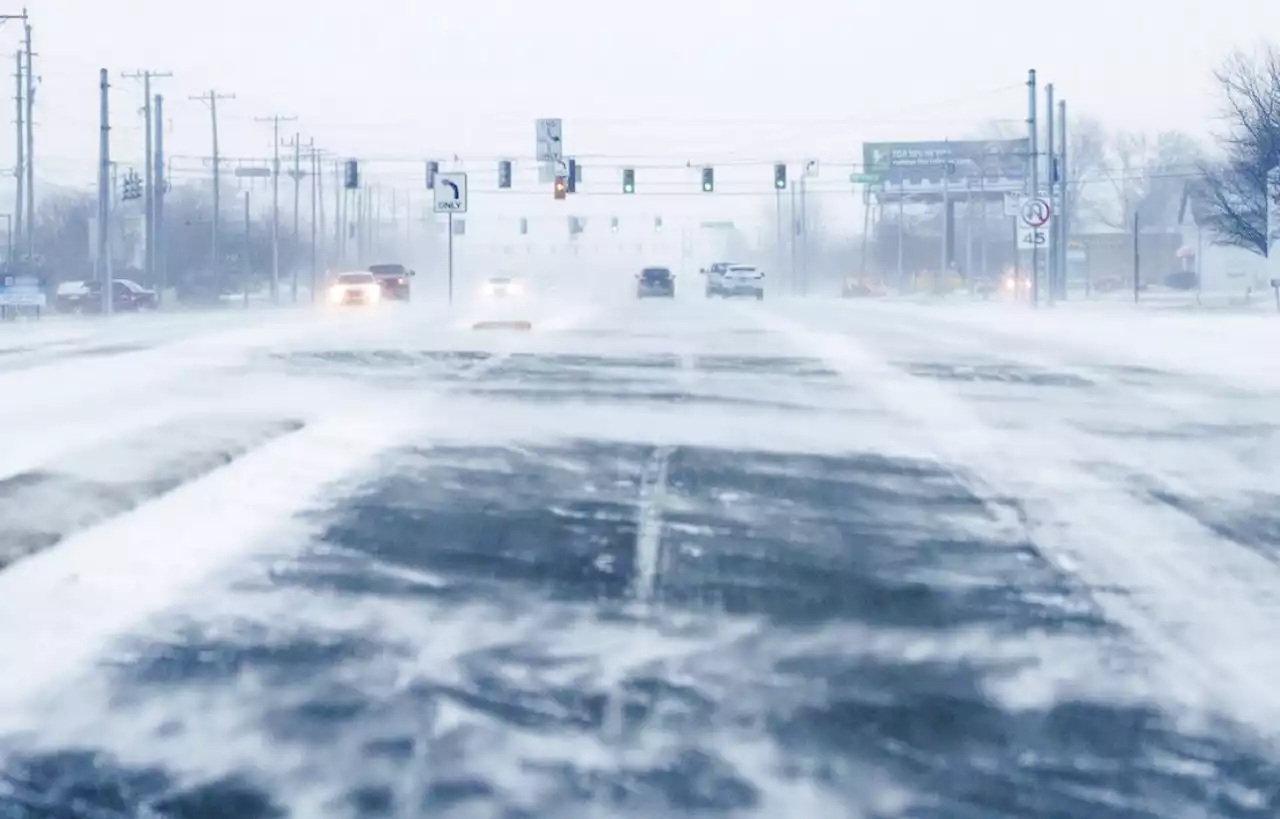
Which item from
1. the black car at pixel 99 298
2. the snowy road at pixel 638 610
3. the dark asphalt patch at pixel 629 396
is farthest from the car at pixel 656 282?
the snowy road at pixel 638 610

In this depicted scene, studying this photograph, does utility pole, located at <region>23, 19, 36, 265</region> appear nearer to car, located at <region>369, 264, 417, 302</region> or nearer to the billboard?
car, located at <region>369, 264, 417, 302</region>

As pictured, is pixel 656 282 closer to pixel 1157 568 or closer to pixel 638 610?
pixel 1157 568

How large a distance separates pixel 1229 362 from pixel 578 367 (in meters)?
9.43

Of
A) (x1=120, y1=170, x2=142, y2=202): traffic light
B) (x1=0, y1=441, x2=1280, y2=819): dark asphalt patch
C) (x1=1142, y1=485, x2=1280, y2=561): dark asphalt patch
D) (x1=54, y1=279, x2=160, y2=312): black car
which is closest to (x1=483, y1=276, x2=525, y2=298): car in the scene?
(x1=54, y1=279, x2=160, y2=312): black car

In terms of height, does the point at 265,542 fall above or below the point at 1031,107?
below

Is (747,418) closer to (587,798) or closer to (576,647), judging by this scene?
(576,647)

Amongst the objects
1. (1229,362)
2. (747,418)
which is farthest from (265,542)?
(1229,362)

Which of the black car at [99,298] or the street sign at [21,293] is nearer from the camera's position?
the street sign at [21,293]

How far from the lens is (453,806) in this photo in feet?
19.9

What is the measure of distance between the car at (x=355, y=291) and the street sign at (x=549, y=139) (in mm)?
7766

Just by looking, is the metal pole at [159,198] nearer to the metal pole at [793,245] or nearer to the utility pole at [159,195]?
the utility pole at [159,195]

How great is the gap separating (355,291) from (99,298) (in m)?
12.5

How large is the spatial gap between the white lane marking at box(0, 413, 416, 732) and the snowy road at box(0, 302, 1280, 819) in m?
0.04

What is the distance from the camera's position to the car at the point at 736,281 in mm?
87250
